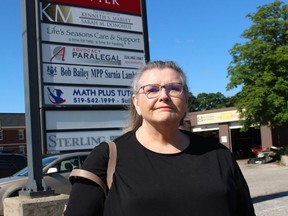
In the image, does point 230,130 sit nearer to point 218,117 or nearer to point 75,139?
point 218,117

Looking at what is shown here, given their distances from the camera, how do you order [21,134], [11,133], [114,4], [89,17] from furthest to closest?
[21,134] → [11,133] → [114,4] → [89,17]

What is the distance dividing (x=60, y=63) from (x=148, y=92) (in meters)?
6.49

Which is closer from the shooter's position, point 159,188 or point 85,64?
point 159,188

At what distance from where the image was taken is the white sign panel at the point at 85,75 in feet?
28.0

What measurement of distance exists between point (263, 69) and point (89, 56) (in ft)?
73.4

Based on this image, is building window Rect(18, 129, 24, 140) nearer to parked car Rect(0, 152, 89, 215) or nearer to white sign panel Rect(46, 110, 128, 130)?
parked car Rect(0, 152, 89, 215)

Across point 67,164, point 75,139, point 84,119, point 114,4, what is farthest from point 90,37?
point 67,164

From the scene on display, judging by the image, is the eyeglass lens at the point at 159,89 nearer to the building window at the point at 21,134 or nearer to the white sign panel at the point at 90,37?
the white sign panel at the point at 90,37

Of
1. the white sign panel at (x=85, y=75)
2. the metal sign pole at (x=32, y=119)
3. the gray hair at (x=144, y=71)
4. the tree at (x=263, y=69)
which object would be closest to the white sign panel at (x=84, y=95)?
the white sign panel at (x=85, y=75)

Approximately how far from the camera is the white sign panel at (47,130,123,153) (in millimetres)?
8461

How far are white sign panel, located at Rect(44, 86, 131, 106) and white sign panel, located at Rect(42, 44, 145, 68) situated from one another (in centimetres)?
55

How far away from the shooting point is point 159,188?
2.13 m

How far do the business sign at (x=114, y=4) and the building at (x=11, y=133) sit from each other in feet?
228

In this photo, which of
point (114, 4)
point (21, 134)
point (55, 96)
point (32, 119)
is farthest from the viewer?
point (21, 134)
